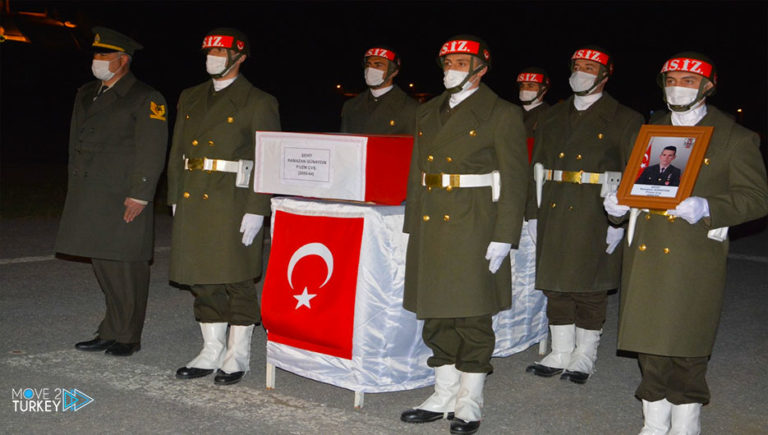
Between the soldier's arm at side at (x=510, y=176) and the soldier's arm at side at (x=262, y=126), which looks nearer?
the soldier's arm at side at (x=510, y=176)

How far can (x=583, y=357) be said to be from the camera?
6082 mm

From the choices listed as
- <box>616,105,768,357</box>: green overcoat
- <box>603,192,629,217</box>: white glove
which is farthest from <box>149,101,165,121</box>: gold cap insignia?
<box>616,105,768,357</box>: green overcoat

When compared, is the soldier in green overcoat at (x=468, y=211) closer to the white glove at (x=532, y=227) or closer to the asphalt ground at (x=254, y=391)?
the asphalt ground at (x=254, y=391)

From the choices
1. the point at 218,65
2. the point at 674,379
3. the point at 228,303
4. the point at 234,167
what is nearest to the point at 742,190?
the point at 674,379

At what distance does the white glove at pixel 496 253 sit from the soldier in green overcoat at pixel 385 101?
10.00ft

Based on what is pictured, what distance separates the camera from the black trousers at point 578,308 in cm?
613

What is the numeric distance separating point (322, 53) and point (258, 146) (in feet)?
102

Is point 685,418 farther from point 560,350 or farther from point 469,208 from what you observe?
point 560,350

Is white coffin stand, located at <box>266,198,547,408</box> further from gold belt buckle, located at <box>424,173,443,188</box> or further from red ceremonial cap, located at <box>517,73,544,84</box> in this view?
red ceremonial cap, located at <box>517,73,544,84</box>

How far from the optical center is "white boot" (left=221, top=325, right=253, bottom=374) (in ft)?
18.8

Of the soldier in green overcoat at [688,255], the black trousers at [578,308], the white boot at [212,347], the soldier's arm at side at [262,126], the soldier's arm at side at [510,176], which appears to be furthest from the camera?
the black trousers at [578,308]

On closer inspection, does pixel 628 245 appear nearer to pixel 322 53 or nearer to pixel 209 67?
pixel 209 67

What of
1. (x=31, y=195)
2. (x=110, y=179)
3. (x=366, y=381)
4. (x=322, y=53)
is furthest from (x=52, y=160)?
(x=366, y=381)

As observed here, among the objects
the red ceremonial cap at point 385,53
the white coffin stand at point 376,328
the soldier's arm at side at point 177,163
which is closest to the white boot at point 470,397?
the white coffin stand at point 376,328
